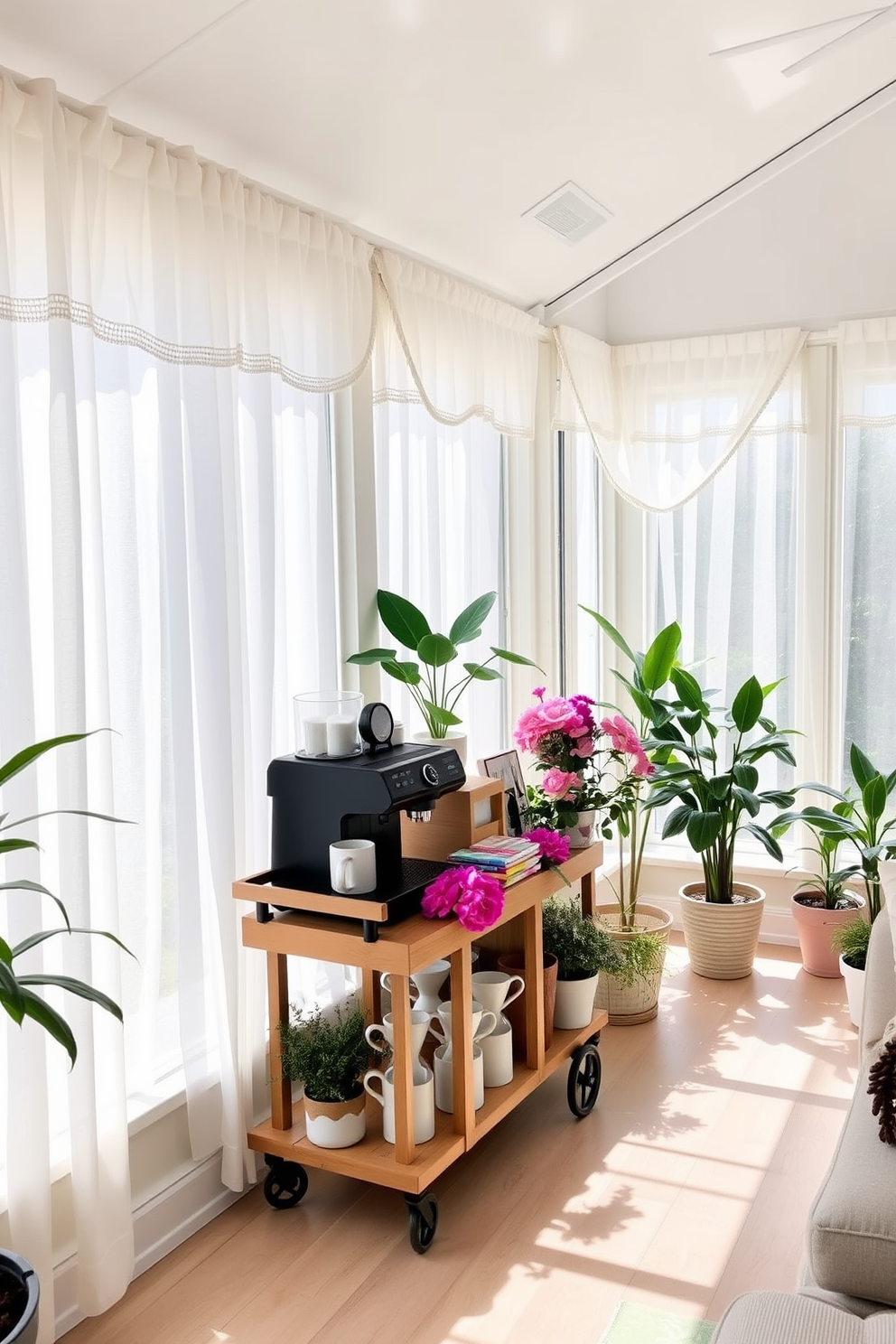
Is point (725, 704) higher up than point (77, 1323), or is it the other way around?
point (725, 704)

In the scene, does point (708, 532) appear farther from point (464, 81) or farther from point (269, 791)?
point (269, 791)

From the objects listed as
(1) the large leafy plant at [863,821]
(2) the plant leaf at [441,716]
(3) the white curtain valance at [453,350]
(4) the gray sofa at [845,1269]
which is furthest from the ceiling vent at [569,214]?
(4) the gray sofa at [845,1269]

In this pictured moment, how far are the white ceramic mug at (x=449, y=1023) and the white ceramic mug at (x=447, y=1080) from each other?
15mm

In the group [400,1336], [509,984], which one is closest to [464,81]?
[509,984]

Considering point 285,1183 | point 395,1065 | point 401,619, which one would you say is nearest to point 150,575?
point 401,619

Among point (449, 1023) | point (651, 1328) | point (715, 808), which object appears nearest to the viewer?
point (651, 1328)

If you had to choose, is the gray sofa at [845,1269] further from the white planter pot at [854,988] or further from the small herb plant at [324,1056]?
the white planter pot at [854,988]

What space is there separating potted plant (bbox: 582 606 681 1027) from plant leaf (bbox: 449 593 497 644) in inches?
17.9

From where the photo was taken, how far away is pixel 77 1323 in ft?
6.83

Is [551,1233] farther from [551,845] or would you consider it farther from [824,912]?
[824,912]

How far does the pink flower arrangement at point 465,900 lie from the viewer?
91.4 inches

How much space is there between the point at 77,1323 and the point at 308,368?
2.00 meters

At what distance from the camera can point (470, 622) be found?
3.03 m

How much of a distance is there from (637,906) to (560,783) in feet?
3.54
